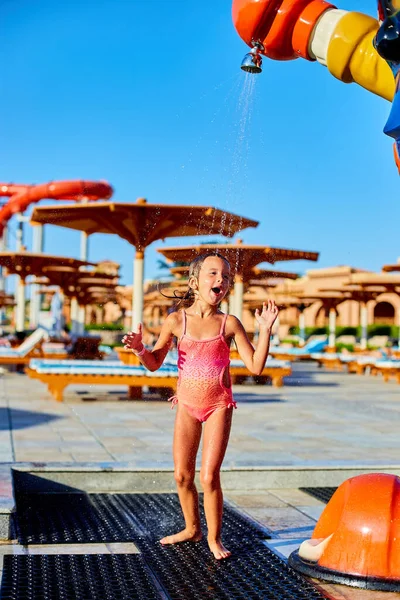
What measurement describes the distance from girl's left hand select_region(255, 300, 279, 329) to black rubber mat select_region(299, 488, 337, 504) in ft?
6.63

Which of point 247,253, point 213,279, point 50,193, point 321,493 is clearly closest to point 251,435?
point 321,493

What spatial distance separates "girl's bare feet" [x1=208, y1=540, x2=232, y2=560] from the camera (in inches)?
147

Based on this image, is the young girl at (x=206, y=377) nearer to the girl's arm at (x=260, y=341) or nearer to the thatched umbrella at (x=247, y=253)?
the girl's arm at (x=260, y=341)

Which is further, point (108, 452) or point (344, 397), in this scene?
Result: point (344, 397)

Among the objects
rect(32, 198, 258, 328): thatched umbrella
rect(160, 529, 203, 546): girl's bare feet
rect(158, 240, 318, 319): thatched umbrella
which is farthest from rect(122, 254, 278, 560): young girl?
rect(158, 240, 318, 319): thatched umbrella

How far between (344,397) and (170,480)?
818 cm

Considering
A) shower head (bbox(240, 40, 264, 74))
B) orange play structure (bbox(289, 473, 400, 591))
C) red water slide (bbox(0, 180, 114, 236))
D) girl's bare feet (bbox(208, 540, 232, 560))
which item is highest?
red water slide (bbox(0, 180, 114, 236))

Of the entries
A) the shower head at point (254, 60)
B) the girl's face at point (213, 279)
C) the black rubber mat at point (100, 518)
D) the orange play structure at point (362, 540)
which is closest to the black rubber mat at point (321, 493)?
the black rubber mat at point (100, 518)

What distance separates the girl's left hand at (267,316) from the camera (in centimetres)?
356

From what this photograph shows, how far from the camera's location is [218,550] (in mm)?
3740

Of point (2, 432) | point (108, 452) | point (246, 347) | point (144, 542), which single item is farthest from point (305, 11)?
point (2, 432)

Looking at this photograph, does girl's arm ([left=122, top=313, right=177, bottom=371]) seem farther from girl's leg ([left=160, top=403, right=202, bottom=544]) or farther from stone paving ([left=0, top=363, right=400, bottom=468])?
stone paving ([left=0, top=363, right=400, bottom=468])

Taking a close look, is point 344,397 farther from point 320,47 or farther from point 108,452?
point 320,47

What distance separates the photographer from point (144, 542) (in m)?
4.07
